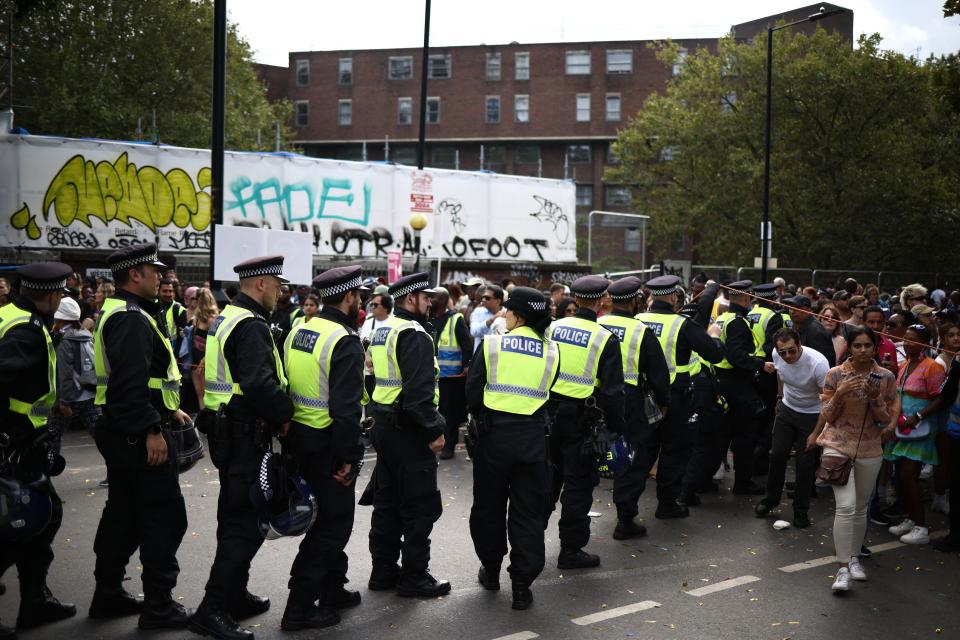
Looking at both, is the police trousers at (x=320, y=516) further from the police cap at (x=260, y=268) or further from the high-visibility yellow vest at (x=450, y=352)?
the high-visibility yellow vest at (x=450, y=352)

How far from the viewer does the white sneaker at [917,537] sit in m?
7.88

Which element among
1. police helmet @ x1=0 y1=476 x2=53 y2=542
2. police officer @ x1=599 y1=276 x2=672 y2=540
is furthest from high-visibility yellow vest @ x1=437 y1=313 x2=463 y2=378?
police helmet @ x1=0 y1=476 x2=53 y2=542

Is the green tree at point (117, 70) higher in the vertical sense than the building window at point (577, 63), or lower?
lower

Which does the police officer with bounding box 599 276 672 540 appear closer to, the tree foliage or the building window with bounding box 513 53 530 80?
the tree foliage

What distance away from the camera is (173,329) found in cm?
1202

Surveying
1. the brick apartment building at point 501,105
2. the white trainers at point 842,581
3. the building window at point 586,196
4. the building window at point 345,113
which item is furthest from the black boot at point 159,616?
the building window at point 345,113

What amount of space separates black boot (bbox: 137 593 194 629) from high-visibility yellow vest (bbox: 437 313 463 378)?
5722 millimetres

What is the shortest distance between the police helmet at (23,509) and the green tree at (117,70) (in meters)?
28.5

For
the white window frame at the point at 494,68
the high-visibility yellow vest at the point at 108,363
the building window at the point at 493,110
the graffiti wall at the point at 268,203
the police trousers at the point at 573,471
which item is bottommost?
the police trousers at the point at 573,471

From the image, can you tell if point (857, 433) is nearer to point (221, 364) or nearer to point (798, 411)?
point (798, 411)

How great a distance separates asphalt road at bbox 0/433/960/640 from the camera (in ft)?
18.8

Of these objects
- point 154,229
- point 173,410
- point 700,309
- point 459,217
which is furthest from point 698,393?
point 459,217

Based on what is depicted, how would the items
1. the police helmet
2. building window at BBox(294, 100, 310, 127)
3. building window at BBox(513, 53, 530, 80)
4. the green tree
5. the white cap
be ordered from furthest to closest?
building window at BBox(294, 100, 310, 127) < building window at BBox(513, 53, 530, 80) < the green tree < the white cap < the police helmet

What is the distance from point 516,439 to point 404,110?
55.9 meters
